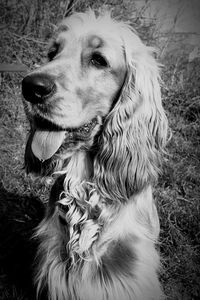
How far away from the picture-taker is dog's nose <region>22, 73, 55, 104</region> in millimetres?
1947

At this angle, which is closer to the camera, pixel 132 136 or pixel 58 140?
pixel 58 140

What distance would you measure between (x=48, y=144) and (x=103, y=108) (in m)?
0.41

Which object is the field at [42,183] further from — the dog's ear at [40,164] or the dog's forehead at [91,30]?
the dog's forehead at [91,30]

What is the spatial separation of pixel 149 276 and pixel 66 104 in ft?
3.94

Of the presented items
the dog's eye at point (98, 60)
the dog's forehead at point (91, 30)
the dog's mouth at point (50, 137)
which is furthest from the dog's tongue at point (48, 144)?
the dog's forehead at point (91, 30)

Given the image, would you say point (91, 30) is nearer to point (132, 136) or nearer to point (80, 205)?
point (132, 136)

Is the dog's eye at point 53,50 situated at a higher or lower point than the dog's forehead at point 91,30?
lower

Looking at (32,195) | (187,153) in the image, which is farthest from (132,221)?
(187,153)

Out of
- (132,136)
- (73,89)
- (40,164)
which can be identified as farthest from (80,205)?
(73,89)

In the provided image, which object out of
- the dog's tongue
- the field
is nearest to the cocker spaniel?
the dog's tongue

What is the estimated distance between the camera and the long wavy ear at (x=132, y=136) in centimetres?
228

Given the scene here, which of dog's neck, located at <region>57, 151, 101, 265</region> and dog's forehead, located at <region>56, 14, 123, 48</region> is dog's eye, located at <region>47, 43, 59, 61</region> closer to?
dog's forehead, located at <region>56, 14, 123, 48</region>

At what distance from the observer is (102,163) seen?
2.30 m

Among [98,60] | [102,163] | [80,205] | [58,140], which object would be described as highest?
[98,60]
